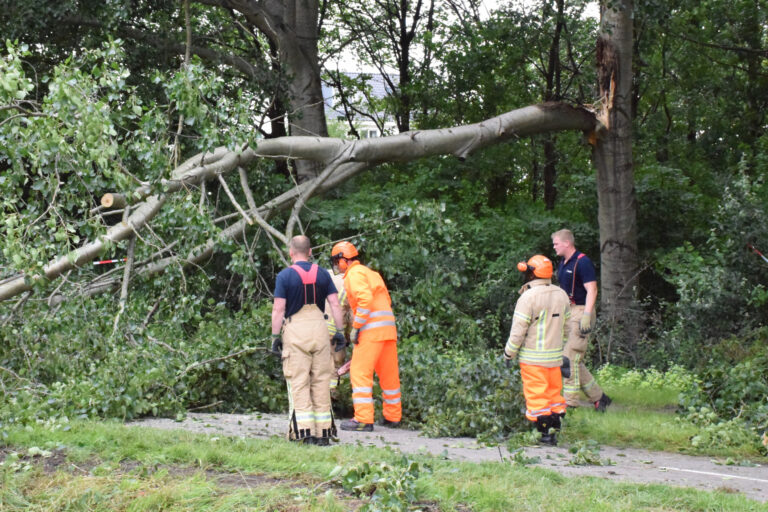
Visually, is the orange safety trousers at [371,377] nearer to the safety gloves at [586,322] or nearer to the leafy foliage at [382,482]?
the safety gloves at [586,322]

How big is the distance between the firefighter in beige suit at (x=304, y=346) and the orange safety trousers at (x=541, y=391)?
167 cm

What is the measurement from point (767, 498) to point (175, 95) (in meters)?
5.98

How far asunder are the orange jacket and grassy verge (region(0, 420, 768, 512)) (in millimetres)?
1870

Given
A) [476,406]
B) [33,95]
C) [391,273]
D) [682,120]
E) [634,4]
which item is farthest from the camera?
[682,120]

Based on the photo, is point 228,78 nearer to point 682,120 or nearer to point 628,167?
point 628,167

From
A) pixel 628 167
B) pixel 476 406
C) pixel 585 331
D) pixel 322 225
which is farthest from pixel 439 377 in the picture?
pixel 628 167

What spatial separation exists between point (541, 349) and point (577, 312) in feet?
4.40

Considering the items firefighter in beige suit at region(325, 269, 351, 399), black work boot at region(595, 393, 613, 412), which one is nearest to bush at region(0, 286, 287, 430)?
firefighter in beige suit at region(325, 269, 351, 399)

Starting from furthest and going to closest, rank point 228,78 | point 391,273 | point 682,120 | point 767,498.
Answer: point 682,120 < point 228,78 < point 391,273 < point 767,498

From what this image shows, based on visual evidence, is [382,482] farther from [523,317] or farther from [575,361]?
[575,361]

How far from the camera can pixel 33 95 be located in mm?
12320

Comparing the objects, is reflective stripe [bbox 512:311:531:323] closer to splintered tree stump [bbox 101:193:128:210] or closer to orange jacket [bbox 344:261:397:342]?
orange jacket [bbox 344:261:397:342]

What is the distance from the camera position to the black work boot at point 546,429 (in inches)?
267

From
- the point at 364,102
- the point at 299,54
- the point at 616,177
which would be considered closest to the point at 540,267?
the point at 616,177
